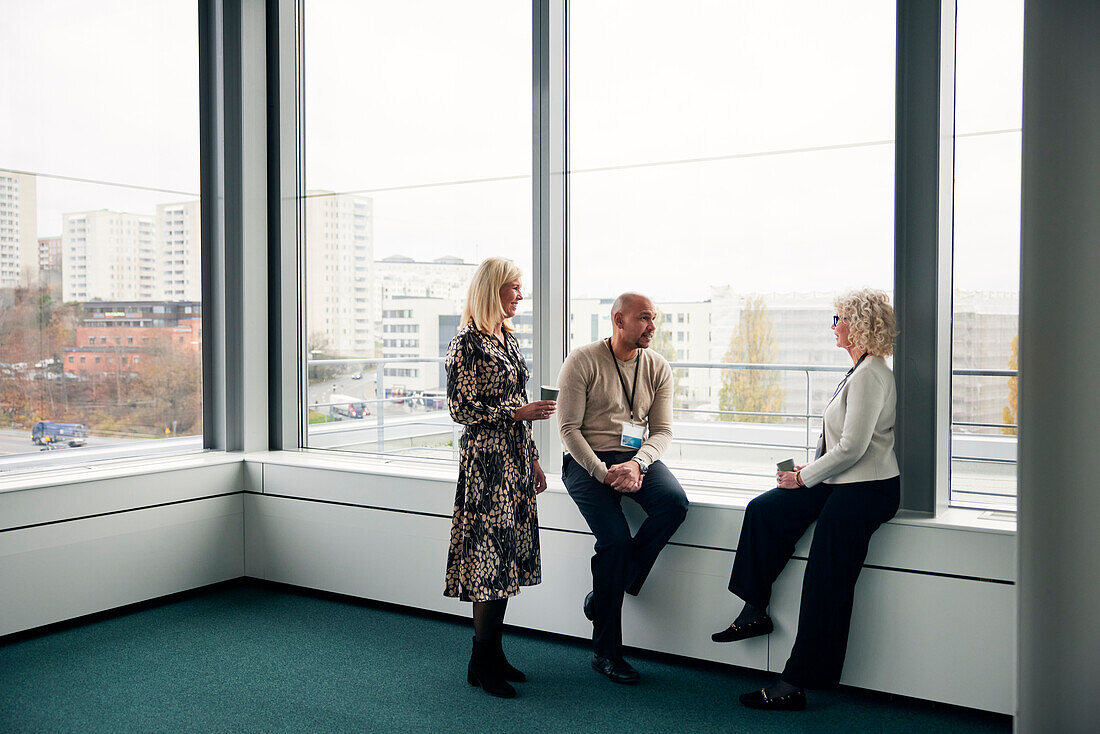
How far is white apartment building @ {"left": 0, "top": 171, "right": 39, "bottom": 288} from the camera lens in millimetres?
4124

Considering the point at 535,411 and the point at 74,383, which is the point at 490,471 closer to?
the point at 535,411

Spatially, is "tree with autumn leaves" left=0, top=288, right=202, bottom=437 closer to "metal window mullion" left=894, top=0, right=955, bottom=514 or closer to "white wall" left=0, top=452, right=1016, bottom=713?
"white wall" left=0, top=452, right=1016, bottom=713

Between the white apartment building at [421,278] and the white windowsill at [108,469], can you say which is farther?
the white apartment building at [421,278]

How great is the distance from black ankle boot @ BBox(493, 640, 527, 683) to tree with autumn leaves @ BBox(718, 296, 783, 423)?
5.17 ft

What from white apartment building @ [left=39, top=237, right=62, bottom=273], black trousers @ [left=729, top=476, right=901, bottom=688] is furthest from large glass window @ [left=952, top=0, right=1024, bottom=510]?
white apartment building @ [left=39, top=237, right=62, bottom=273]

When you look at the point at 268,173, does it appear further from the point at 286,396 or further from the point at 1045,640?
the point at 1045,640

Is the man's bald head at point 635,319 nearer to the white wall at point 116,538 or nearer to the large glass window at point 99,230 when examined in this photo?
the white wall at point 116,538

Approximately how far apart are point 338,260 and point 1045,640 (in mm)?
4118

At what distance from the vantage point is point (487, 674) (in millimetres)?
3371

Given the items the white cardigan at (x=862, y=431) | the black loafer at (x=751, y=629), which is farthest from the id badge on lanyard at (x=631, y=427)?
the black loafer at (x=751, y=629)

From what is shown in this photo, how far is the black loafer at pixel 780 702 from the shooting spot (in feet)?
10.5

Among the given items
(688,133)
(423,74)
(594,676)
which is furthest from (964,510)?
(423,74)

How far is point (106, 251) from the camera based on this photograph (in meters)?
4.57

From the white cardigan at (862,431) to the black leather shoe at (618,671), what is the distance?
104 centimetres
